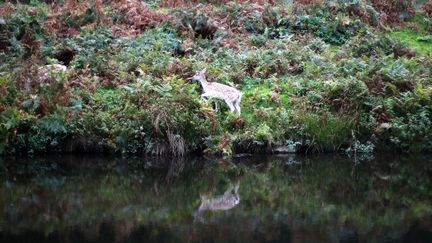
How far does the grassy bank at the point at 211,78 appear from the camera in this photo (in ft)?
51.1

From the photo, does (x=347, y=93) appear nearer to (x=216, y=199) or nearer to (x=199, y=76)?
(x=199, y=76)

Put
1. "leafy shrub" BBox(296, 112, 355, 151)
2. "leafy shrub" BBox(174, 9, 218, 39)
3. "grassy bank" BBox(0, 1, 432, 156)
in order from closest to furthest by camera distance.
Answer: "grassy bank" BBox(0, 1, 432, 156) < "leafy shrub" BBox(296, 112, 355, 151) < "leafy shrub" BBox(174, 9, 218, 39)

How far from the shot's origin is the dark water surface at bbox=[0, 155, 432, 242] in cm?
986

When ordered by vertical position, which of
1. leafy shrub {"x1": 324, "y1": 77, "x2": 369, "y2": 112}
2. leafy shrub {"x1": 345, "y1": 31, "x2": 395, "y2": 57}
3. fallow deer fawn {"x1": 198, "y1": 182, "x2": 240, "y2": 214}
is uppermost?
fallow deer fawn {"x1": 198, "y1": 182, "x2": 240, "y2": 214}

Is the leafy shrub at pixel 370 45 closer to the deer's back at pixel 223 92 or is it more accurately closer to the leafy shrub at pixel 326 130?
the leafy shrub at pixel 326 130

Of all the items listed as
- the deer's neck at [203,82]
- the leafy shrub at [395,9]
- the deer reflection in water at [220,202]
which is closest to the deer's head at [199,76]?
the deer's neck at [203,82]

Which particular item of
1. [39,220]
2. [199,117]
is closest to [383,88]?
[199,117]

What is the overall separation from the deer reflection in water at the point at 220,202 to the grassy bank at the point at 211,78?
3.04m

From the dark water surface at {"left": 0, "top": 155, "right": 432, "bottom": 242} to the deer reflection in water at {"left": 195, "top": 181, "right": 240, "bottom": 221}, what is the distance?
0.02 meters

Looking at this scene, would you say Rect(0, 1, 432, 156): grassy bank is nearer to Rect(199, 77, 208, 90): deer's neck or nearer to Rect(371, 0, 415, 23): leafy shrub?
Rect(199, 77, 208, 90): deer's neck

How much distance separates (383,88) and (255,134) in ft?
13.3

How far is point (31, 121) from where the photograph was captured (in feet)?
49.8

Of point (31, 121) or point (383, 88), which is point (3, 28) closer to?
point (31, 121)

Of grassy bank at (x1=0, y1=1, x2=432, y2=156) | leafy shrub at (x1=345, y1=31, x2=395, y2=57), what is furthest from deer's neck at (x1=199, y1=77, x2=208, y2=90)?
leafy shrub at (x1=345, y1=31, x2=395, y2=57)
